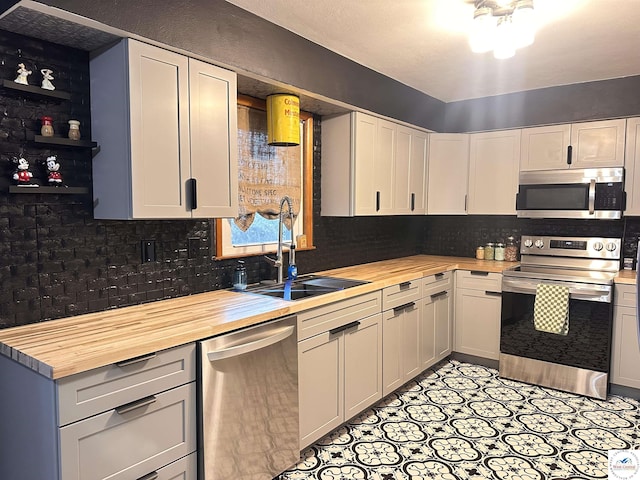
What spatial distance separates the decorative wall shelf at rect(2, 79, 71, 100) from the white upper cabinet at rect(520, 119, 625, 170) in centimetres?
358

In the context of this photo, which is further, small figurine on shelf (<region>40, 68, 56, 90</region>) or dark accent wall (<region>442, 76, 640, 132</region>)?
dark accent wall (<region>442, 76, 640, 132</region>)

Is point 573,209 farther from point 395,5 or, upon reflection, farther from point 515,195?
point 395,5

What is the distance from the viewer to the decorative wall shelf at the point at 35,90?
5.87ft

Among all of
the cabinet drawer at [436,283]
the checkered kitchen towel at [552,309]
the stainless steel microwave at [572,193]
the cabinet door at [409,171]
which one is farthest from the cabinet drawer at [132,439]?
the stainless steel microwave at [572,193]

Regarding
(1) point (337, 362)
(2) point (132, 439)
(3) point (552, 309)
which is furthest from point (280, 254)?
(3) point (552, 309)

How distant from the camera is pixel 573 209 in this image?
12.2 feet

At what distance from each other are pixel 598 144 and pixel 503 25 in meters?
1.93

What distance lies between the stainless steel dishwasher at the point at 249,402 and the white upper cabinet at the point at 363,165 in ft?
4.49

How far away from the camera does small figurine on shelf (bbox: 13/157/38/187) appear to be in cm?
184

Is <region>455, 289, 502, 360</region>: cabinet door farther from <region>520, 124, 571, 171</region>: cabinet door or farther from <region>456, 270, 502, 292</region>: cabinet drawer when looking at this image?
<region>520, 124, 571, 171</region>: cabinet door

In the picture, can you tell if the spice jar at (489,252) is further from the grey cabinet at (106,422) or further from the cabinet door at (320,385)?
the grey cabinet at (106,422)

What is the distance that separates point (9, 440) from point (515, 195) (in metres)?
3.96

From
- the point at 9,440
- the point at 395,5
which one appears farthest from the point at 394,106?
the point at 9,440

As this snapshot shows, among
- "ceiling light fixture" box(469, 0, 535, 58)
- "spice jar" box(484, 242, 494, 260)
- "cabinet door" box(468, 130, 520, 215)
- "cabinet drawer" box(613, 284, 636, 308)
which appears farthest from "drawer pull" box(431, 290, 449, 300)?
"ceiling light fixture" box(469, 0, 535, 58)
